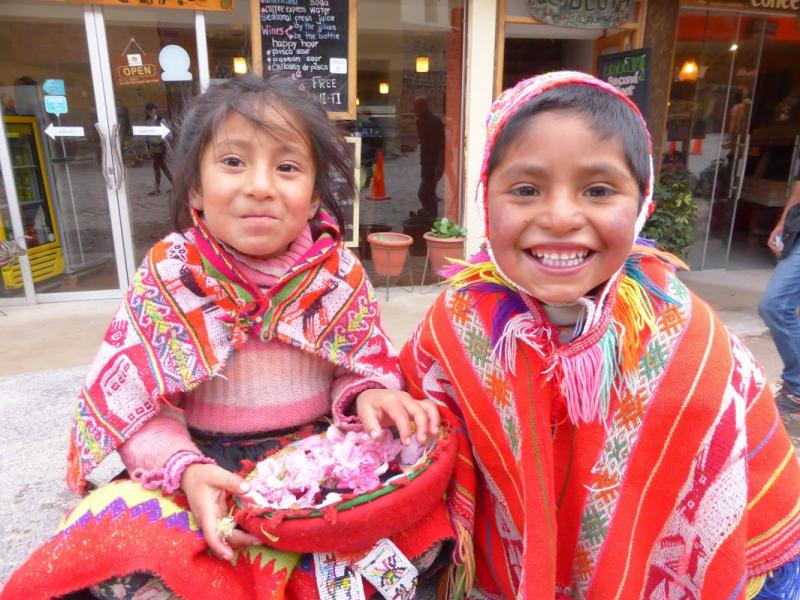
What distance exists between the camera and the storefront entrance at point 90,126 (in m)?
4.36

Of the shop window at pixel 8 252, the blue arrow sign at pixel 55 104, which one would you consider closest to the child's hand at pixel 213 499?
the shop window at pixel 8 252

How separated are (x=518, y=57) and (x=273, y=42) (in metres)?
2.94

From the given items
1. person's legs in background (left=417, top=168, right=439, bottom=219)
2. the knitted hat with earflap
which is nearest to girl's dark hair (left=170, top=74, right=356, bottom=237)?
the knitted hat with earflap

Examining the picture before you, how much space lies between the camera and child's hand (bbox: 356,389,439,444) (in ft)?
4.34

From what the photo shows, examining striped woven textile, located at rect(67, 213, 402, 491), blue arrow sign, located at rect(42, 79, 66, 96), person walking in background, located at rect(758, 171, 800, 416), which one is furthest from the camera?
blue arrow sign, located at rect(42, 79, 66, 96)

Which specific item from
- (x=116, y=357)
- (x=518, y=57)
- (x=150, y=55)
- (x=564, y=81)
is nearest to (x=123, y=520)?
(x=116, y=357)

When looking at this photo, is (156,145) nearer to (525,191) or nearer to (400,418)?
(400,418)

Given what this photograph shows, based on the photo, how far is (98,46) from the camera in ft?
14.1

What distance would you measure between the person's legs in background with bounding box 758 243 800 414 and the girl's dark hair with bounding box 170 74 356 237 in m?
2.45

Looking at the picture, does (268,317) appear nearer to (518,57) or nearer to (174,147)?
(174,147)

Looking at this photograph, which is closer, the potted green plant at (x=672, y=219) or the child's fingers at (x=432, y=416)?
the child's fingers at (x=432, y=416)

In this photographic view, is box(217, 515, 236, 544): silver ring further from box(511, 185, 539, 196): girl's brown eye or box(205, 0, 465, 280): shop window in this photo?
box(205, 0, 465, 280): shop window

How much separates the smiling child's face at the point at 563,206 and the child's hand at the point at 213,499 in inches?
27.8

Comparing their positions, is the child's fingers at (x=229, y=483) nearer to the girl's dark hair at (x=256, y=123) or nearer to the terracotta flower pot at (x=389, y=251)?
the girl's dark hair at (x=256, y=123)
